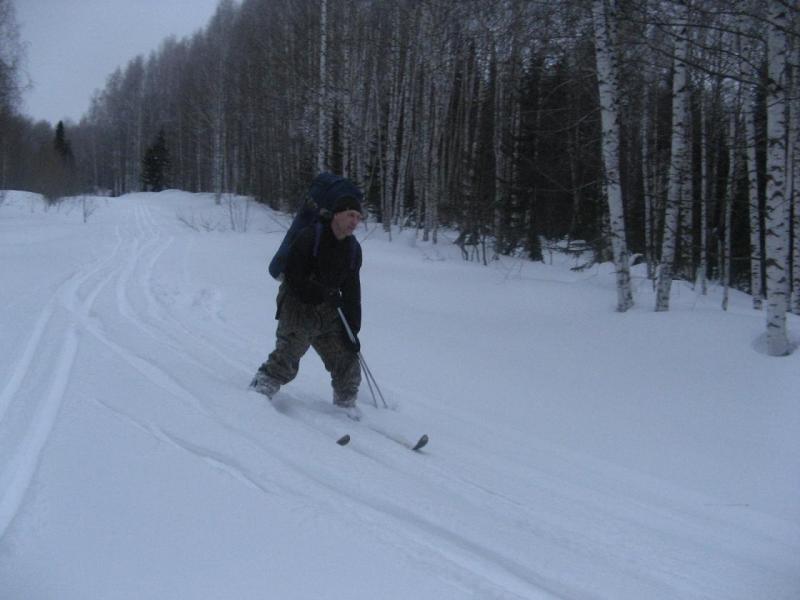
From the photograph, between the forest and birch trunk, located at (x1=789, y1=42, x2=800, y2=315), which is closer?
the forest

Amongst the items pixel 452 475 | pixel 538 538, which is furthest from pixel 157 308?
pixel 538 538

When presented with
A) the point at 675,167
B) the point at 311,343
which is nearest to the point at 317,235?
the point at 311,343

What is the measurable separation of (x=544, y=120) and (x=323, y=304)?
526 inches

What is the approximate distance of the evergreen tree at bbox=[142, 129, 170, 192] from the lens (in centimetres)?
5050

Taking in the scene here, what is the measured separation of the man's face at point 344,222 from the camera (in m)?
4.24

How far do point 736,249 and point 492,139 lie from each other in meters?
8.38

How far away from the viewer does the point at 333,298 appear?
445 centimetres

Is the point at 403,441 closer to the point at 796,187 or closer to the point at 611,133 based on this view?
the point at 611,133

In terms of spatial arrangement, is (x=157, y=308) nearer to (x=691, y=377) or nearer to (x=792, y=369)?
(x=691, y=377)

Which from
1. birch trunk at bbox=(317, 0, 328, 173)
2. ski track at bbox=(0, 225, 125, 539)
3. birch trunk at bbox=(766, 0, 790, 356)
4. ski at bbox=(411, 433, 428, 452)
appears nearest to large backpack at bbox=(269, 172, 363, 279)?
ski at bbox=(411, 433, 428, 452)

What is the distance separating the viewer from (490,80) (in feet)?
62.9

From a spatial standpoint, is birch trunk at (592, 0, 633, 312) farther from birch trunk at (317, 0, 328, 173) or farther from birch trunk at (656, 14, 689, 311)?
birch trunk at (317, 0, 328, 173)

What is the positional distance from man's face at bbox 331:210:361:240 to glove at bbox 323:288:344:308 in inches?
16.4

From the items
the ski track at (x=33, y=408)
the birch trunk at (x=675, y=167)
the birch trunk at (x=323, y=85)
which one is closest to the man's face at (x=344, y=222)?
the ski track at (x=33, y=408)
